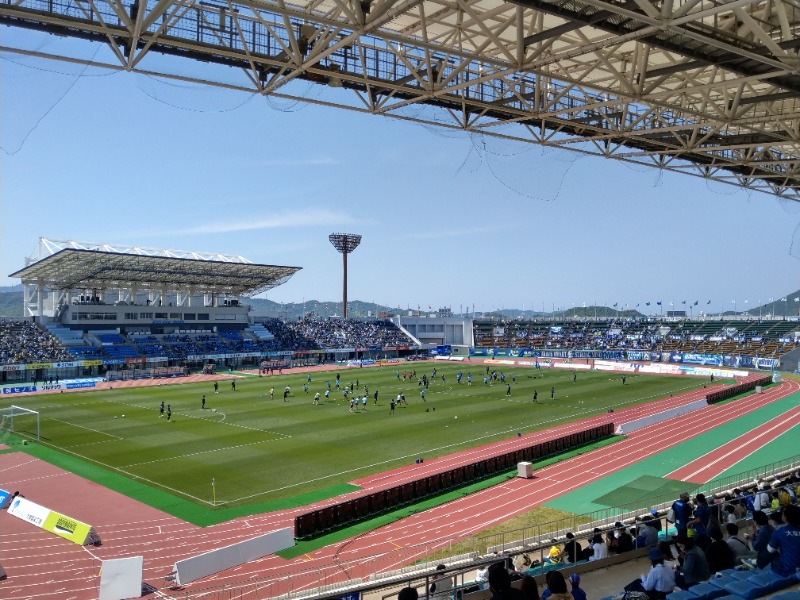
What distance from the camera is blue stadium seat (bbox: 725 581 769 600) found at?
272 inches

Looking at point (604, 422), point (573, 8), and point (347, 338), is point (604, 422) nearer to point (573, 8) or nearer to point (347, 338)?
point (573, 8)

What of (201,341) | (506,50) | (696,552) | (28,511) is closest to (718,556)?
(696,552)

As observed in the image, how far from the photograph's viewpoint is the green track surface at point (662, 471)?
2156cm

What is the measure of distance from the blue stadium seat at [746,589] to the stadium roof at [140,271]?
193 feet

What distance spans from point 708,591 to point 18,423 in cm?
3896

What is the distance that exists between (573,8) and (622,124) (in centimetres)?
678

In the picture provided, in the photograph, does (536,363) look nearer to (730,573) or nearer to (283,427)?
(283,427)

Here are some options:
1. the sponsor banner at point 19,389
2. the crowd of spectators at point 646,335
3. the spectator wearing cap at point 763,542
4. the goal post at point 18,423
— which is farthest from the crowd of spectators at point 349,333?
the spectator wearing cap at point 763,542

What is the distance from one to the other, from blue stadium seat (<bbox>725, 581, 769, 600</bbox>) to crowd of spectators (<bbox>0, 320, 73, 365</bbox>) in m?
60.5

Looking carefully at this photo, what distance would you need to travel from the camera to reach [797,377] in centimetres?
6078

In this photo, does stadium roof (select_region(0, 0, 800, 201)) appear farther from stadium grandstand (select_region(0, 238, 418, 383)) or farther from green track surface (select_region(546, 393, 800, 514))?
stadium grandstand (select_region(0, 238, 418, 383))

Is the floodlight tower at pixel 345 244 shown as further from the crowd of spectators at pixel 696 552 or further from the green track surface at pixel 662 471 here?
the crowd of spectators at pixel 696 552

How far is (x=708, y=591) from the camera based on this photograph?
23.1 feet

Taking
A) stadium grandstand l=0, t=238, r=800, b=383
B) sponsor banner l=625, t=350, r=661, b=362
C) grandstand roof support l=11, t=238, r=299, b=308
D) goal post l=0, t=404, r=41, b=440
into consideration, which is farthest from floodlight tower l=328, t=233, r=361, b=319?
goal post l=0, t=404, r=41, b=440
